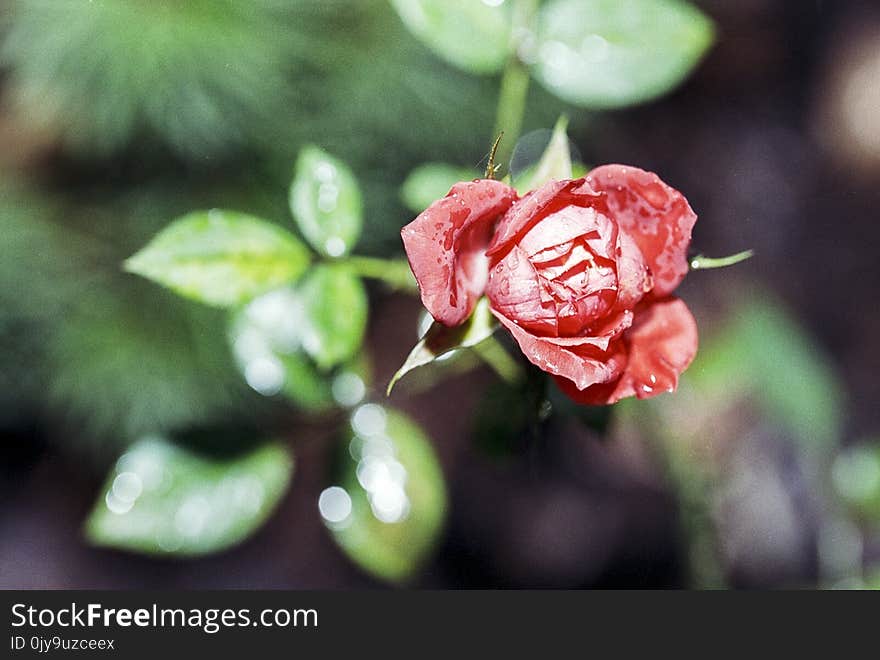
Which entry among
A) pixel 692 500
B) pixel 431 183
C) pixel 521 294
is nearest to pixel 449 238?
pixel 521 294

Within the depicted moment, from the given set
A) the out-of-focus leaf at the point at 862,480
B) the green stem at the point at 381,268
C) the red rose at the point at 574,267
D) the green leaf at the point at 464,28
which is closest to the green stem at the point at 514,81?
the green leaf at the point at 464,28

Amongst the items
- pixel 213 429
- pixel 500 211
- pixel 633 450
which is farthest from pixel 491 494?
pixel 500 211

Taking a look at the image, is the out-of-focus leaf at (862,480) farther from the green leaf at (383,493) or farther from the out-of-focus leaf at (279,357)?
the out-of-focus leaf at (279,357)

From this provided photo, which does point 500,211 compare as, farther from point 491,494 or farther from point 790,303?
point 790,303

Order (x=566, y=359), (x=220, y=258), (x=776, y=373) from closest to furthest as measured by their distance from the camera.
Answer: (x=566, y=359) → (x=220, y=258) → (x=776, y=373)

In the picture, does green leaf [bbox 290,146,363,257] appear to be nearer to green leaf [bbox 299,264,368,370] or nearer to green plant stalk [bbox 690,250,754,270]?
green leaf [bbox 299,264,368,370]

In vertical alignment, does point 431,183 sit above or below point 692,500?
above

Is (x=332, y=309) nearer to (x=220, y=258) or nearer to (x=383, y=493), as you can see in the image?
(x=220, y=258)
